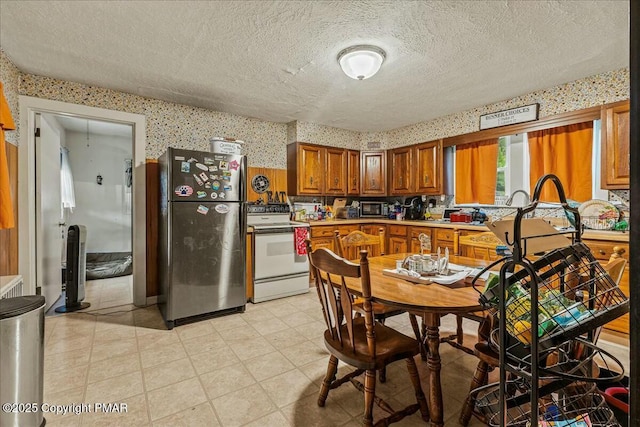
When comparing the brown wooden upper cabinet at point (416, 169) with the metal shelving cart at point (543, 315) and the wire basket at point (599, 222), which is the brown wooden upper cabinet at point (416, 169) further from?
the metal shelving cart at point (543, 315)

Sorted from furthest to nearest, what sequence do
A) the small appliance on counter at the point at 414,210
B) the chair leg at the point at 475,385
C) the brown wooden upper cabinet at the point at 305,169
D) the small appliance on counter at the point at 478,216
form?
the small appliance on counter at the point at 414,210
the brown wooden upper cabinet at the point at 305,169
the small appliance on counter at the point at 478,216
the chair leg at the point at 475,385

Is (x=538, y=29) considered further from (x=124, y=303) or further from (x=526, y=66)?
(x=124, y=303)

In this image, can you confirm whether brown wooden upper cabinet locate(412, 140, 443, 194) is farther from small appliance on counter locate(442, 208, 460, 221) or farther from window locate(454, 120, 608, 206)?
window locate(454, 120, 608, 206)

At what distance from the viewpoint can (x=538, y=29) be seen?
7.29 ft

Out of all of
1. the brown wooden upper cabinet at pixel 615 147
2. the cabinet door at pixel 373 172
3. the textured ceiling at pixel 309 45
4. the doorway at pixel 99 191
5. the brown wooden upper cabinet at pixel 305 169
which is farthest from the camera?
the cabinet door at pixel 373 172

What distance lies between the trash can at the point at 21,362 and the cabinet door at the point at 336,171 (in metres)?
3.62

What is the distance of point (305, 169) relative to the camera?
4496 millimetres

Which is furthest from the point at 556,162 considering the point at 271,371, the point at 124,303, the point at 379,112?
the point at 124,303

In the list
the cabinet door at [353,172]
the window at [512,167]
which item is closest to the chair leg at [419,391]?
the window at [512,167]

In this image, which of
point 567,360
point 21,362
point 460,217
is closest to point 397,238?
point 460,217

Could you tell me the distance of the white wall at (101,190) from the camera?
5402 millimetres

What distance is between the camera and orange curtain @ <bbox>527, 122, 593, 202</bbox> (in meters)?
3.21

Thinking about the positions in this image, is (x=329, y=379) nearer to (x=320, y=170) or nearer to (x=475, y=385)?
(x=475, y=385)

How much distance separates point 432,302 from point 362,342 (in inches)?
17.9
